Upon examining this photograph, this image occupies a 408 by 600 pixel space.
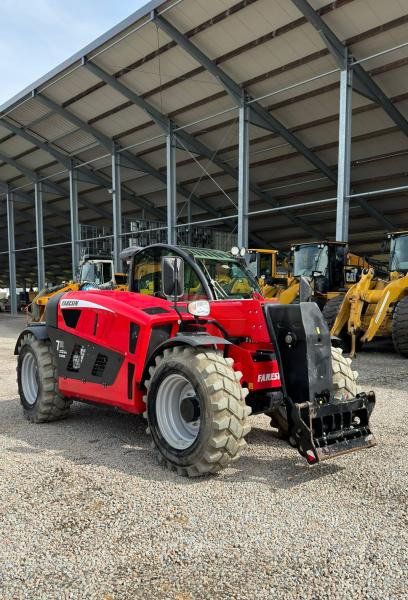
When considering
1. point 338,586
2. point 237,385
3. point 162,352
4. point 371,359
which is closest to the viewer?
point 338,586

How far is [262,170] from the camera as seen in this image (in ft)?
71.8

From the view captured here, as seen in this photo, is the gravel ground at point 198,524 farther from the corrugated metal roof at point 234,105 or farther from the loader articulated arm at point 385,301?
the corrugated metal roof at point 234,105

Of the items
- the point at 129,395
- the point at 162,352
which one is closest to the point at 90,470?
the point at 129,395

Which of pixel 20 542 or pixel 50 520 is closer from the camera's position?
pixel 20 542

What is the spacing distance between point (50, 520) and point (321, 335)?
2256 mm

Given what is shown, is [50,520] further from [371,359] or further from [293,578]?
[371,359]

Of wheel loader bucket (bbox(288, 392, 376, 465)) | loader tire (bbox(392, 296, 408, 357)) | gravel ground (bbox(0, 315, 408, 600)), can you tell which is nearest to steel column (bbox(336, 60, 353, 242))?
loader tire (bbox(392, 296, 408, 357))

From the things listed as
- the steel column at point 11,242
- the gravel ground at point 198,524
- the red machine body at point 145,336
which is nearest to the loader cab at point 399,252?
the gravel ground at point 198,524

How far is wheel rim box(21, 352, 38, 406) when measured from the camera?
18.1 ft

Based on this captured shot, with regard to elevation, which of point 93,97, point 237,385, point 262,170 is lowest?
point 237,385

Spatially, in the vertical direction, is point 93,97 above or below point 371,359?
above

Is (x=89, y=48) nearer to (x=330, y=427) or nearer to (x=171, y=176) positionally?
(x=171, y=176)

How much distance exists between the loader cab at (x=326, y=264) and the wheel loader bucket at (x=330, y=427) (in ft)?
31.4

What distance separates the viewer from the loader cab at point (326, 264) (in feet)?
43.5
